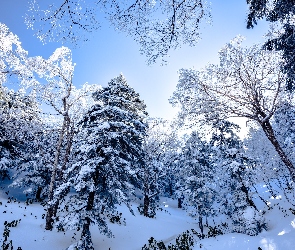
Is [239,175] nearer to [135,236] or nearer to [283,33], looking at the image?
[135,236]

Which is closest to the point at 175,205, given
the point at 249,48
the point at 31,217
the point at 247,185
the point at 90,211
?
the point at 247,185

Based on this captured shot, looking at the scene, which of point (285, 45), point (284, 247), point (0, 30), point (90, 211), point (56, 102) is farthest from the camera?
point (56, 102)

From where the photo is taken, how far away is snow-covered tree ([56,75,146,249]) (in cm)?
991

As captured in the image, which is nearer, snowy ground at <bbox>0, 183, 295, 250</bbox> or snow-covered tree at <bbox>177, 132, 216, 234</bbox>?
snowy ground at <bbox>0, 183, 295, 250</bbox>

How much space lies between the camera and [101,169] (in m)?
10.6

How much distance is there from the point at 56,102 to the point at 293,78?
12715mm

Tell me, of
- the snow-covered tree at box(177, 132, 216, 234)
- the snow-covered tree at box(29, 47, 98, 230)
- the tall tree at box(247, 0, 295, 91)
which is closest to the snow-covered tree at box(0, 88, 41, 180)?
the snow-covered tree at box(29, 47, 98, 230)

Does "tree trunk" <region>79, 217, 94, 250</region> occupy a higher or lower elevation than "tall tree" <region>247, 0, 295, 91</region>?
lower

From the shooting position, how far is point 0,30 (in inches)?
368

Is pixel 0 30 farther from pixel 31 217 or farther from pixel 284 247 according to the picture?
pixel 284 247

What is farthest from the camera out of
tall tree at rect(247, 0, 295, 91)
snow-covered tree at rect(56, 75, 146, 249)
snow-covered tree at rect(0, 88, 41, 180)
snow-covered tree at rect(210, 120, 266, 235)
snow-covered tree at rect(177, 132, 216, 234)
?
snow-covered tree at rect(177, 132, 216, 234)

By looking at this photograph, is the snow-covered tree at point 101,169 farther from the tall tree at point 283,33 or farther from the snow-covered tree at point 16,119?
the tall tree at point 283,33

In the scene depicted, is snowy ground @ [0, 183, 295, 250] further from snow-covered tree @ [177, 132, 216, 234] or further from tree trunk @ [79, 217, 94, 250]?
snow-covered tree @ [177, 132, 216, 234]

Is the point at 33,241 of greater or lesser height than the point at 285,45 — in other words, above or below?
below
